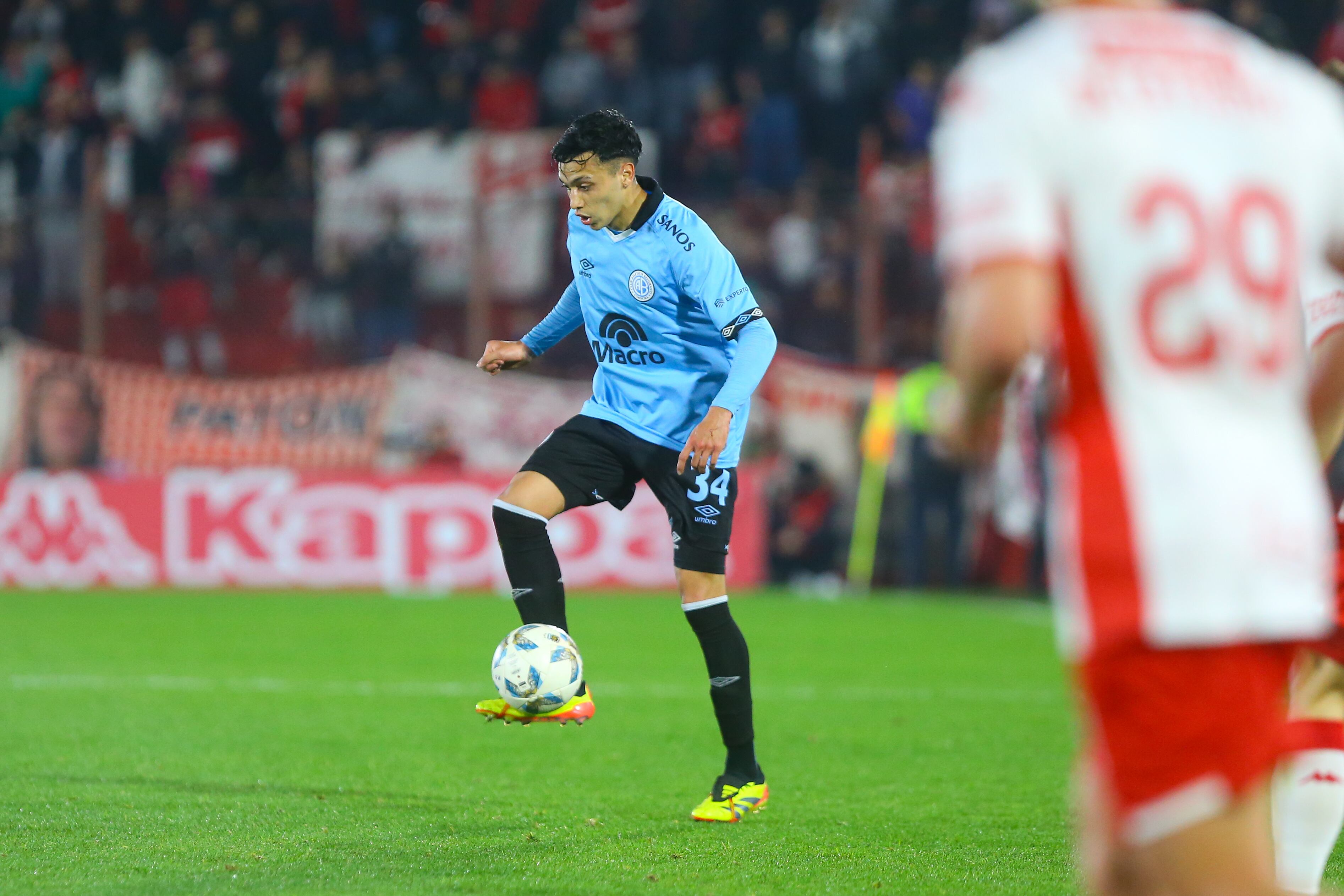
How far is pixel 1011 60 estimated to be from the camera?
2.32 metres

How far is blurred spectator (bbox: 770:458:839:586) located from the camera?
599 inches

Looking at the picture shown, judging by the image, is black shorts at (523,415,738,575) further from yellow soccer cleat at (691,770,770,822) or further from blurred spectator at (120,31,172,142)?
blurred spectator at (120,31,172,142)

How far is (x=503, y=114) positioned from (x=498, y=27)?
2.27 metres

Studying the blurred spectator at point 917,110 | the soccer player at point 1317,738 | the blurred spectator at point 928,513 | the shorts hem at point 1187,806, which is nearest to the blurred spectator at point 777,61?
the blurred spectator at point 917,110

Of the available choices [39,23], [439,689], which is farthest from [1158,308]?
[39,23]

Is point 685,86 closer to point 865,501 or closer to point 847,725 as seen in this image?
point 865,501

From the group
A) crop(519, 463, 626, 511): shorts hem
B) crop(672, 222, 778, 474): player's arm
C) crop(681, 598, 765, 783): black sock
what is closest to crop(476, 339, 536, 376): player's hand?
crop(519, 463, 626, 511): shorts hem

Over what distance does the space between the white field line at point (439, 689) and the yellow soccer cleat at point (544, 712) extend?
3366mm

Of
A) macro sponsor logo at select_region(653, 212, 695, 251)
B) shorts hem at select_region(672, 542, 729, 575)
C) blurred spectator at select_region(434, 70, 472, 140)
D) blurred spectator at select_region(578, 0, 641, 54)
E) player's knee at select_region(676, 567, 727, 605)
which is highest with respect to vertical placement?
blurred spectator at select_region(578, 0, 641, 54)

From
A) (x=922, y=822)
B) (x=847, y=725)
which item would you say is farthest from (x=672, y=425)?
(x=847, y=725)

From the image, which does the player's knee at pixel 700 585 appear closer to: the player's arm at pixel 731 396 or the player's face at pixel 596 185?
the player's arm at pixel 731 396

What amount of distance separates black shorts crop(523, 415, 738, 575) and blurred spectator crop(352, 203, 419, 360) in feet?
33.8

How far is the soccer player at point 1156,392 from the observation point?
2.20 metres

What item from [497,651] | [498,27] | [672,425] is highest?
[498,27]
